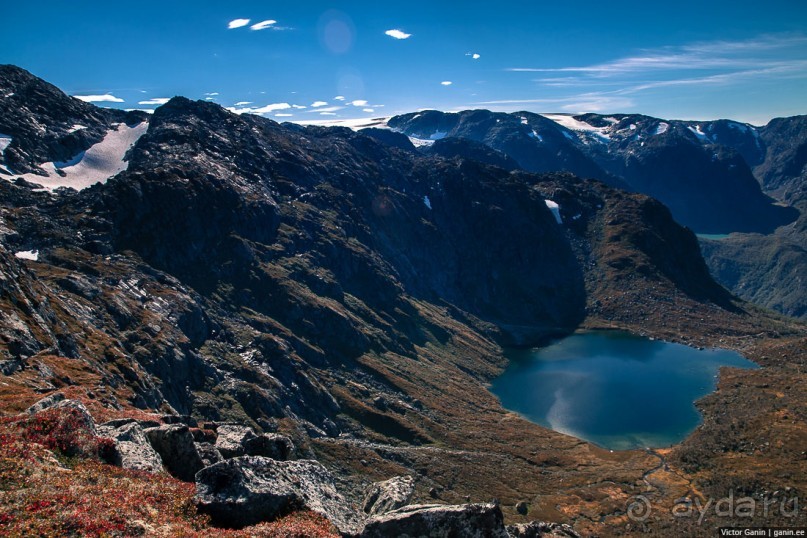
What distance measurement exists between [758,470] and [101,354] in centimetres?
14339

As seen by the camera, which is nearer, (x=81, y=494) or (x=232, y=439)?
(x=81, y=494)

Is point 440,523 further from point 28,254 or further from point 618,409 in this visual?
point 618,409

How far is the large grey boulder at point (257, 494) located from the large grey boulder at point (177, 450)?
242 inches

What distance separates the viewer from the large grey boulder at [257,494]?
2134 cm

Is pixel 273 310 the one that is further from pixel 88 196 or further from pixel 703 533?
pixel 703 533

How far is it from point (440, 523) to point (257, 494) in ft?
27.3

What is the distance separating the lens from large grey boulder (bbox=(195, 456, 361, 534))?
840 inches

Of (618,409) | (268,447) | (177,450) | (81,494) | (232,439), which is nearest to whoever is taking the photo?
(81,494)

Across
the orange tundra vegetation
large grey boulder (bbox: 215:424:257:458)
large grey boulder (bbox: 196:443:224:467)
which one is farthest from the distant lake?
the orange tundra vegetation

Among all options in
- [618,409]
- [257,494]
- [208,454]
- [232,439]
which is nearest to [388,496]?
[257,494]

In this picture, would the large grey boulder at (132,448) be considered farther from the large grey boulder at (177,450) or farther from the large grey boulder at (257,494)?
the large grey boulder at (257,494)

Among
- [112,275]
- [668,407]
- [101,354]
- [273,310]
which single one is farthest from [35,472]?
[668,407]

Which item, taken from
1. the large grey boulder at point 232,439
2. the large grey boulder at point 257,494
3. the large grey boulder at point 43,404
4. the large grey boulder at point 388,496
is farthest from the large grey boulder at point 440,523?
the large grey boulder at point 43,404

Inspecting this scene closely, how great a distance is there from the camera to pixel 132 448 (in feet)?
87.4
